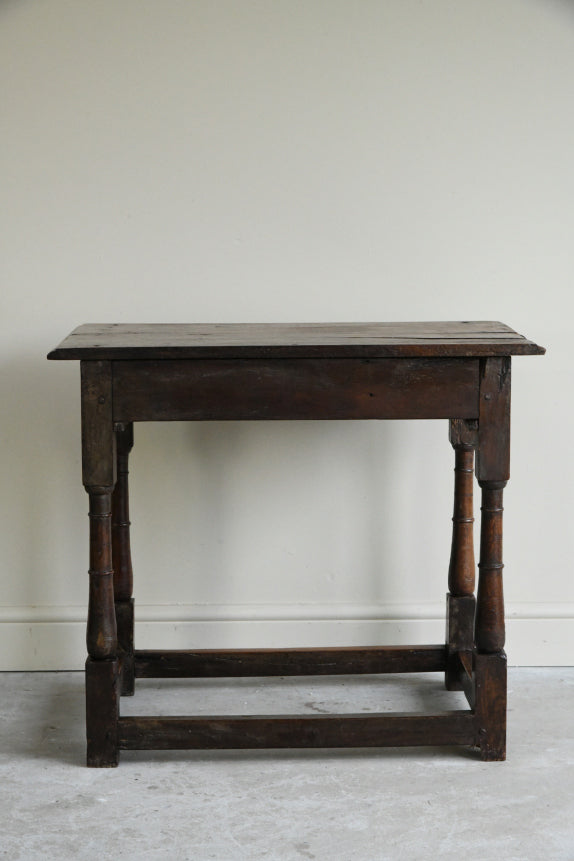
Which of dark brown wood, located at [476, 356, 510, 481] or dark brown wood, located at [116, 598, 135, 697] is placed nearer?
dark brown wood, located at [476, 356, 510, 481]

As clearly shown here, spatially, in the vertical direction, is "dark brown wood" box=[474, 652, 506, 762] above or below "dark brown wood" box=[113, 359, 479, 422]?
below

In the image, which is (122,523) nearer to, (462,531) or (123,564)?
(123,564)

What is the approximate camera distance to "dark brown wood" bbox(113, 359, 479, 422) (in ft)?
7.19

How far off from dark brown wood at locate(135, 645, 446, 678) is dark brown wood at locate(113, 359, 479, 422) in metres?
0.76

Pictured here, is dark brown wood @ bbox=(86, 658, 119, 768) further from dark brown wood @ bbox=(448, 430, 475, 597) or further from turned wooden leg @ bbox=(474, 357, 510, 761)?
dark brown wood @ bbox=(448, 430, 475, 597)

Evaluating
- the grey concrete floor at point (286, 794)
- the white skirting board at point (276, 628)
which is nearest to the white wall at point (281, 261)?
the white skirting board at point (276, 628)

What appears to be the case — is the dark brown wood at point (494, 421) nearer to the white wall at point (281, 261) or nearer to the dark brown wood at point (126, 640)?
the white wall at point (281, 261)

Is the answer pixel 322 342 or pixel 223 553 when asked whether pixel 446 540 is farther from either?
pixel 322 342

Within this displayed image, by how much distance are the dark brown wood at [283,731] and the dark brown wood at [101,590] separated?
18cm

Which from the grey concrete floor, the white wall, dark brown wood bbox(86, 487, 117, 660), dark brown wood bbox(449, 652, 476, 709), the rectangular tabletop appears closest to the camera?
the grey concrete floor

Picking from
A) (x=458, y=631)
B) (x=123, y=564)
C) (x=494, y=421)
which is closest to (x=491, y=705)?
(x=458, y=631)

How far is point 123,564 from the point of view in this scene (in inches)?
107

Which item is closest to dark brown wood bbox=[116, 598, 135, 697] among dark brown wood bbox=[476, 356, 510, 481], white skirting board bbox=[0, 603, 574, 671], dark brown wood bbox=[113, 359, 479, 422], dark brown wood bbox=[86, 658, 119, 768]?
white skirting board bbox=[0, 603, 574, 671]

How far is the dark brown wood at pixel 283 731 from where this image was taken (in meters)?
2.29
